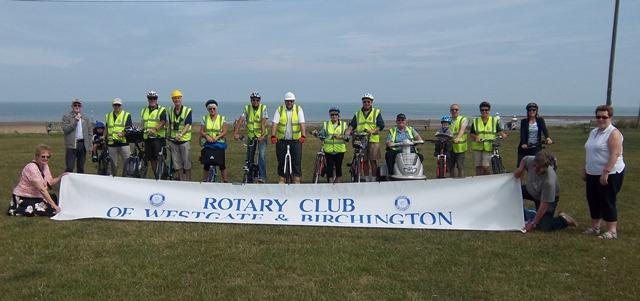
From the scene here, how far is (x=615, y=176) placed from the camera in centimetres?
746

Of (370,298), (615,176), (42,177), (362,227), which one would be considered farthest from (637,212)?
(42,177)

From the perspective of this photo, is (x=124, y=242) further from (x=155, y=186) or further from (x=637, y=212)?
(x=637, y=212)

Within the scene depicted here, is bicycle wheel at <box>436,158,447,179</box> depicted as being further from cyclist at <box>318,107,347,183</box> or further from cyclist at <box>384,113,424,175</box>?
cyclist at <box>318,107,347,183</box>

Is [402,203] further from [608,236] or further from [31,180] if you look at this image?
[31,180]

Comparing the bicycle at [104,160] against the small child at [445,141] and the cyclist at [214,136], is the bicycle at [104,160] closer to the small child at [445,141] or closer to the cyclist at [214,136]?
the cyclist at [214,136]

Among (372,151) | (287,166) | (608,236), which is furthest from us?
(372,151)

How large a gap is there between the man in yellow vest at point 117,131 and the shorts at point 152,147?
1.35 feet

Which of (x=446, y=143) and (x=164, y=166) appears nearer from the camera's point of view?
(x=164, y=166)

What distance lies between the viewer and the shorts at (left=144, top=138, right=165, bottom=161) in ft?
36.2

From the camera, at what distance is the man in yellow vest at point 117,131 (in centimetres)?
1105

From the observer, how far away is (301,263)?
6309 mm

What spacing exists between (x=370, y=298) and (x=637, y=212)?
621 centimetres

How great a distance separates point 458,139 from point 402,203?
351 centimetres

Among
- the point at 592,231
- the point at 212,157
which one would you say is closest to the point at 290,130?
→ the point at 212,157
